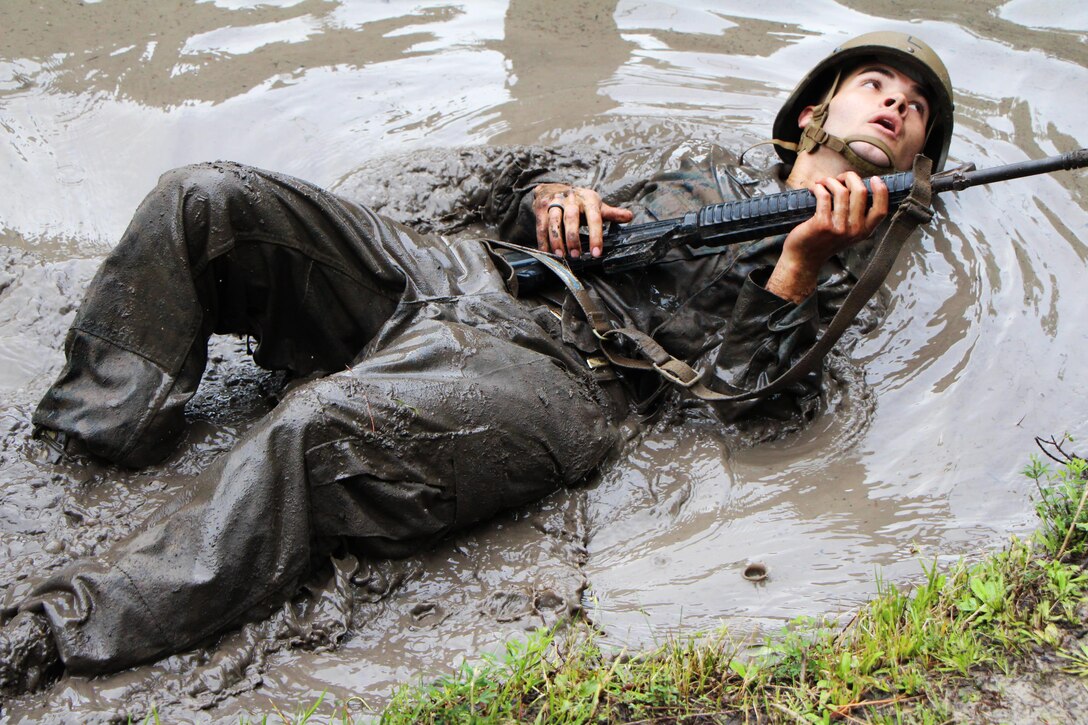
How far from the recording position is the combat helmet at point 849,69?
3.93m

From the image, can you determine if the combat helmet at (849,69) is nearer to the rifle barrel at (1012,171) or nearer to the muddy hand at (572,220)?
the rifle barrel at (1012,171)

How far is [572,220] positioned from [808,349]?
3.25 feet

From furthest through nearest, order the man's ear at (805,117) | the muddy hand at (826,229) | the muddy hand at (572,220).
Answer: the man's ear at (805,117) < the muddy hand at (572,220) < the muddy hand at (826,229)

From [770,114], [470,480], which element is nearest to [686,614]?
[470,480]

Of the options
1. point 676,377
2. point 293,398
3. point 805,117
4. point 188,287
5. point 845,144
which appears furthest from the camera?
point 805,117

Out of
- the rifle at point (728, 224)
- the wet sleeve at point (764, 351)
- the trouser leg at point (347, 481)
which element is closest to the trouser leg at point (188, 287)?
the trouser leg at point (347, 481)

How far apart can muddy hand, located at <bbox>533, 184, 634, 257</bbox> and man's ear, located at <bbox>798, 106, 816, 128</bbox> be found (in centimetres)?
92

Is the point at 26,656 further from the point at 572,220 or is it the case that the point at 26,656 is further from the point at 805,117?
the point at 805,117

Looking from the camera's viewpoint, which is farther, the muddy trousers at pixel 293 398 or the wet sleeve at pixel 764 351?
the wet sleeve at pixel 764 351

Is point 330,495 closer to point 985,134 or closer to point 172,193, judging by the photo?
point 172,193

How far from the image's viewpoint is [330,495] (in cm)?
277

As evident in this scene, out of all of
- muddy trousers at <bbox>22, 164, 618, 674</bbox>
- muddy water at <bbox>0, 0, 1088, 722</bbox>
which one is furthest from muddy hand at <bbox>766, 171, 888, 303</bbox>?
muddy trousers at <bbox>22, 164, 618, 674</bbox>

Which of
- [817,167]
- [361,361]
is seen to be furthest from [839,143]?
[361,361]

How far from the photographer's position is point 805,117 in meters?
4.14
